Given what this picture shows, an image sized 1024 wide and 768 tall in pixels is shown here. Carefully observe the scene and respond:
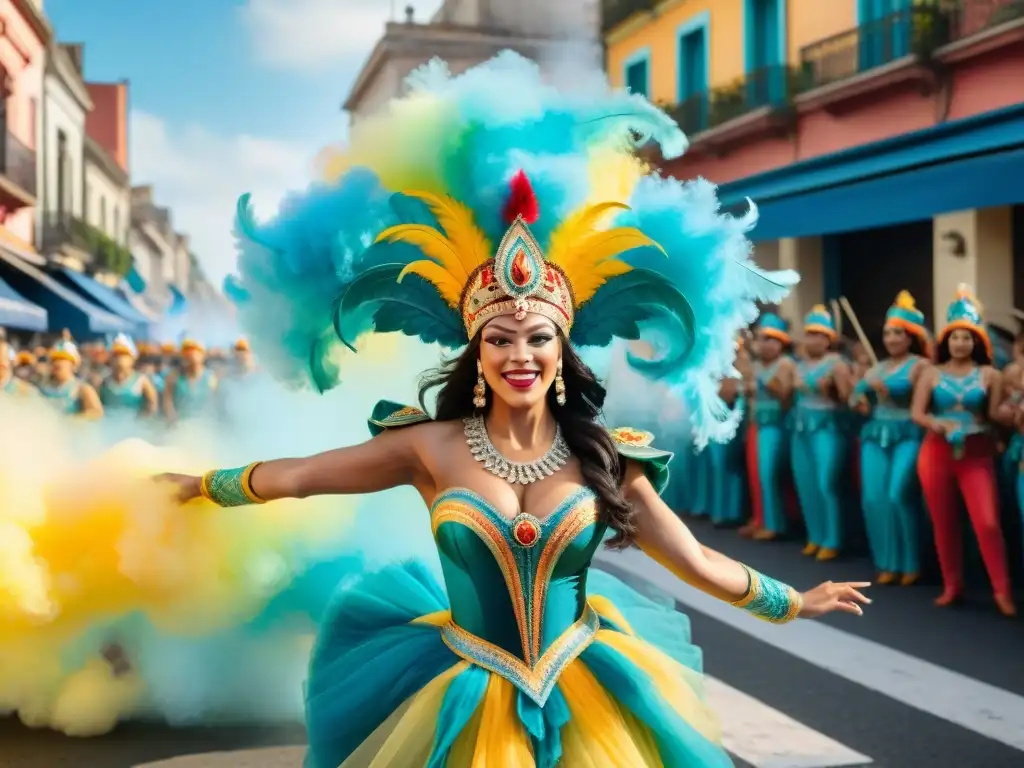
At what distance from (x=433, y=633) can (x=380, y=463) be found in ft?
1.52

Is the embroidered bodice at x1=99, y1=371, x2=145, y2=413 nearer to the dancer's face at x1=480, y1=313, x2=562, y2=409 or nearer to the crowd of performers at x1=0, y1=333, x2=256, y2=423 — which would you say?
the crowd of performers at x1=0, y1=333, x2=256, y2=423

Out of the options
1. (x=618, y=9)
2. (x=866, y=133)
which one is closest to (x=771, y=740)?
(x=866, y=133)

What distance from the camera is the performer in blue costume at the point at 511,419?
2.79m

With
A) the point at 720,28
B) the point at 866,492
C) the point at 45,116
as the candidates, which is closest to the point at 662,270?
the point at 866,492

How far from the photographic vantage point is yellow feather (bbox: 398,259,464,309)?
9.68ft

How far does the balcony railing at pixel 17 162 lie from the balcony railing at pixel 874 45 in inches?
578

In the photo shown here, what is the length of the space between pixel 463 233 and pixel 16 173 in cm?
2199

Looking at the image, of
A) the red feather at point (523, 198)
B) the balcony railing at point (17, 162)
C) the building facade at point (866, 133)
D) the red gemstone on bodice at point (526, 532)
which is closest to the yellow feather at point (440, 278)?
the red feather at point (523, 198)

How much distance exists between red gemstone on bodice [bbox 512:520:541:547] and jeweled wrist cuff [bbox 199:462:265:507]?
0.74 m

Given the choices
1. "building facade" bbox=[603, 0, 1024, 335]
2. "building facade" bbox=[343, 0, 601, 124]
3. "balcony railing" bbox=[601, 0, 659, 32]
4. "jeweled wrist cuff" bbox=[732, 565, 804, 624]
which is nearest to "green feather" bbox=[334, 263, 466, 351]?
"jeweled wrist cuff" bbox=[732, 565, 804, 624]

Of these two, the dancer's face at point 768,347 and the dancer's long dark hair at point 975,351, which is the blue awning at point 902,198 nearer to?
the dancer's face at point 768,347

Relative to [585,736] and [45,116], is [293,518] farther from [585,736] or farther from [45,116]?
[45,116]

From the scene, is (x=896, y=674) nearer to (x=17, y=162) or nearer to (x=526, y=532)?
(x=526, y=532)

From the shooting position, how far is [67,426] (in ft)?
15.9
